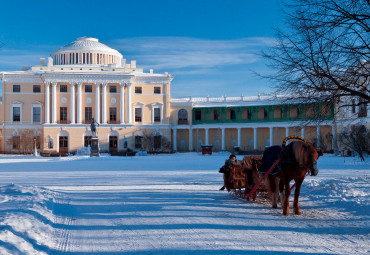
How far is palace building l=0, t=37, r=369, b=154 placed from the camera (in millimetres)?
60531

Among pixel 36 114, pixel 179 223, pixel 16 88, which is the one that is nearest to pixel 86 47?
pixel 16 88

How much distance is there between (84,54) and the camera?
67.4 meters

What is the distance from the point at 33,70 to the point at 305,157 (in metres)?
59.4

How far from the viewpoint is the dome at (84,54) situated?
67.3 metres

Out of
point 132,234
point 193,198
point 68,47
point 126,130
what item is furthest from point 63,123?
point 132,234

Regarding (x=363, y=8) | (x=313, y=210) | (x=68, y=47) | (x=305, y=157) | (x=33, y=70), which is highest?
(x=68, y=47)

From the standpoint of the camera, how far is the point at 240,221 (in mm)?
8578

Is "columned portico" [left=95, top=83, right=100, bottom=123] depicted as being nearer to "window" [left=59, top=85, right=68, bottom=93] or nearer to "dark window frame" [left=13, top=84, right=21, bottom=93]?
"window" [left=59, top=85, right=68, bottom=93]

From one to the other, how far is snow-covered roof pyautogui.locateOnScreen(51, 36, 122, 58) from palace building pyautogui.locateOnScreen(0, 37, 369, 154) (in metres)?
2.99

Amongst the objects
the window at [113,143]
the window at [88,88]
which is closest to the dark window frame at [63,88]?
the window at [88,88]

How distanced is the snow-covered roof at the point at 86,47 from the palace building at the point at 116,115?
2992 millimetres

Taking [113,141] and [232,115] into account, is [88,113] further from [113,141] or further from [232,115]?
[232,115]

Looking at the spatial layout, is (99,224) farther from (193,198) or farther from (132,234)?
(193,198)

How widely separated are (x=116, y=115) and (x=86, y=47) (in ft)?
41.0
